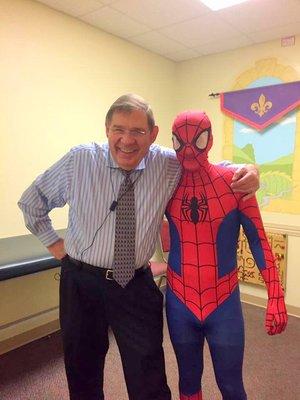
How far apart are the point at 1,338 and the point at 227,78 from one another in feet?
9.93

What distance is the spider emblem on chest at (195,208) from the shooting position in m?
1.33

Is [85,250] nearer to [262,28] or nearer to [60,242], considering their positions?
[60,242]

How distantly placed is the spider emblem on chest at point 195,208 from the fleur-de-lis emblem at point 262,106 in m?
2.21

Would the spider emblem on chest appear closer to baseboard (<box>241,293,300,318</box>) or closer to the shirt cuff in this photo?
the shirt cuff

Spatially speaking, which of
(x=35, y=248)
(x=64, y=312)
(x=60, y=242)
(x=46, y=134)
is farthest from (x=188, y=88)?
(x=64, y=312)

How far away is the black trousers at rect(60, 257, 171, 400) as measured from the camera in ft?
4.45

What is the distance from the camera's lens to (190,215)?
1349 mm

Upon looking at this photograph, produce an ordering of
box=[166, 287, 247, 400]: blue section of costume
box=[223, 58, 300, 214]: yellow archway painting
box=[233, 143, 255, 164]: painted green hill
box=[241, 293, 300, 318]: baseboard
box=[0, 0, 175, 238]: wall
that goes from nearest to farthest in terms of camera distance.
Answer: box=[166, 287, 247, 400]: blue section of costume, box=[0, 0, 175, 238]: wall, box=[223, 58, 300, 214]: yellow archway painting, box=[241, 293, 300, 318]: baseboard, box=[233, 143, 255, 164]: painted green hill

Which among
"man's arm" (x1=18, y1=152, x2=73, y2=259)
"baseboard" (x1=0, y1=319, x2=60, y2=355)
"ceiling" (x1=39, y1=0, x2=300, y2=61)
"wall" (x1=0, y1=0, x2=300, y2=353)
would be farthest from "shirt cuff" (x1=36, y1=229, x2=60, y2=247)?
"ceiling" (x1=39, y1=0, x2=300, y2=61)

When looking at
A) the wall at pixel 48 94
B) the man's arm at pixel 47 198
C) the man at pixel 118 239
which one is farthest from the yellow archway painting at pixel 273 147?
the man's arm at pixel 47 198

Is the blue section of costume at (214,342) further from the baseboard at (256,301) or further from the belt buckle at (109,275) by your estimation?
the baseboard at (256,301)

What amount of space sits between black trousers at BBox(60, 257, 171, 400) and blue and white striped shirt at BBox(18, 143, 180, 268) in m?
0.09

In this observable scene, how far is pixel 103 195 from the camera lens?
138 cm

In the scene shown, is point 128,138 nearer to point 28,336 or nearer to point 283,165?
point 28,336
